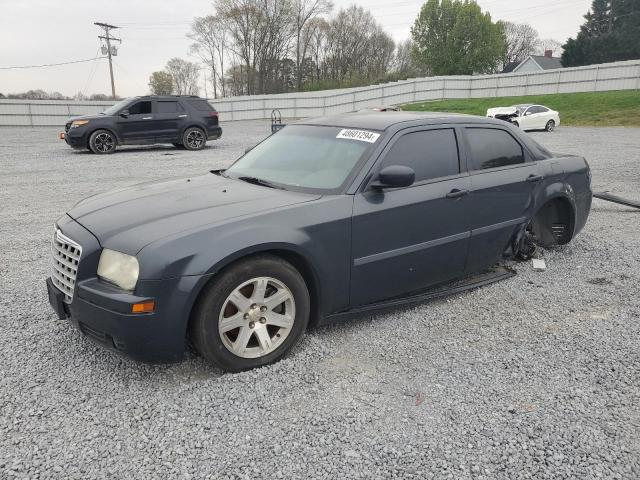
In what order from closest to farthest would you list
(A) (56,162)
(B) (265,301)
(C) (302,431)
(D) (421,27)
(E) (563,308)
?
1. (C) (302,431)
2. (B) (265,301)
3. (E) (563,308)
4. (A) (56,162)
5. (D) (421,27)

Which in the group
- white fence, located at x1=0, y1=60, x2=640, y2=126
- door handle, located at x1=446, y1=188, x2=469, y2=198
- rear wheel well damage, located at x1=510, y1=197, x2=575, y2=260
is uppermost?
white fence, located at x1=0, y1=60, x2=640, y2=126

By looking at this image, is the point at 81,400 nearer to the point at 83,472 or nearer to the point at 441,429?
the point at 83,472

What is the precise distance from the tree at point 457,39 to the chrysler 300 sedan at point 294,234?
5612 cm

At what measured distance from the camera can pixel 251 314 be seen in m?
3.00

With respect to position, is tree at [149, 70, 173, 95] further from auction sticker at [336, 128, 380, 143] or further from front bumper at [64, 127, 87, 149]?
auction sticker at [336, 128, 380, 143]

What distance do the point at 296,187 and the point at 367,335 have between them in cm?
117

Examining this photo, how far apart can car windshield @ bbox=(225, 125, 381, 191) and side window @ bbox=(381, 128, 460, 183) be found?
0.20 meters

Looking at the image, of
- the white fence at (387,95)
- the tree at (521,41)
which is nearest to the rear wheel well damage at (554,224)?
the white fence at (387,95)

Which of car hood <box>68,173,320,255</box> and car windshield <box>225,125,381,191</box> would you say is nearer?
car hood <box>68,173,320,255</box>

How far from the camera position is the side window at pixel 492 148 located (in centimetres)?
423

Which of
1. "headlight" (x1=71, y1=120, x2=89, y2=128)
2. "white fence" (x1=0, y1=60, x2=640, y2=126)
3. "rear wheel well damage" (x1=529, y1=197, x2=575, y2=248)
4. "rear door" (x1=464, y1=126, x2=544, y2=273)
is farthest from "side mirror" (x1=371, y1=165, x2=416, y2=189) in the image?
"white fence" (x1=0, y1=60, x2=640, y2=126)

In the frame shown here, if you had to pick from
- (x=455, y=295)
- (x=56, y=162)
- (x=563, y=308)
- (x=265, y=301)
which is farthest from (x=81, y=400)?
(x=56, y=162)

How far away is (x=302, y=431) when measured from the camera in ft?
8.34

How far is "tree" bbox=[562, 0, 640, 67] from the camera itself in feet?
157
